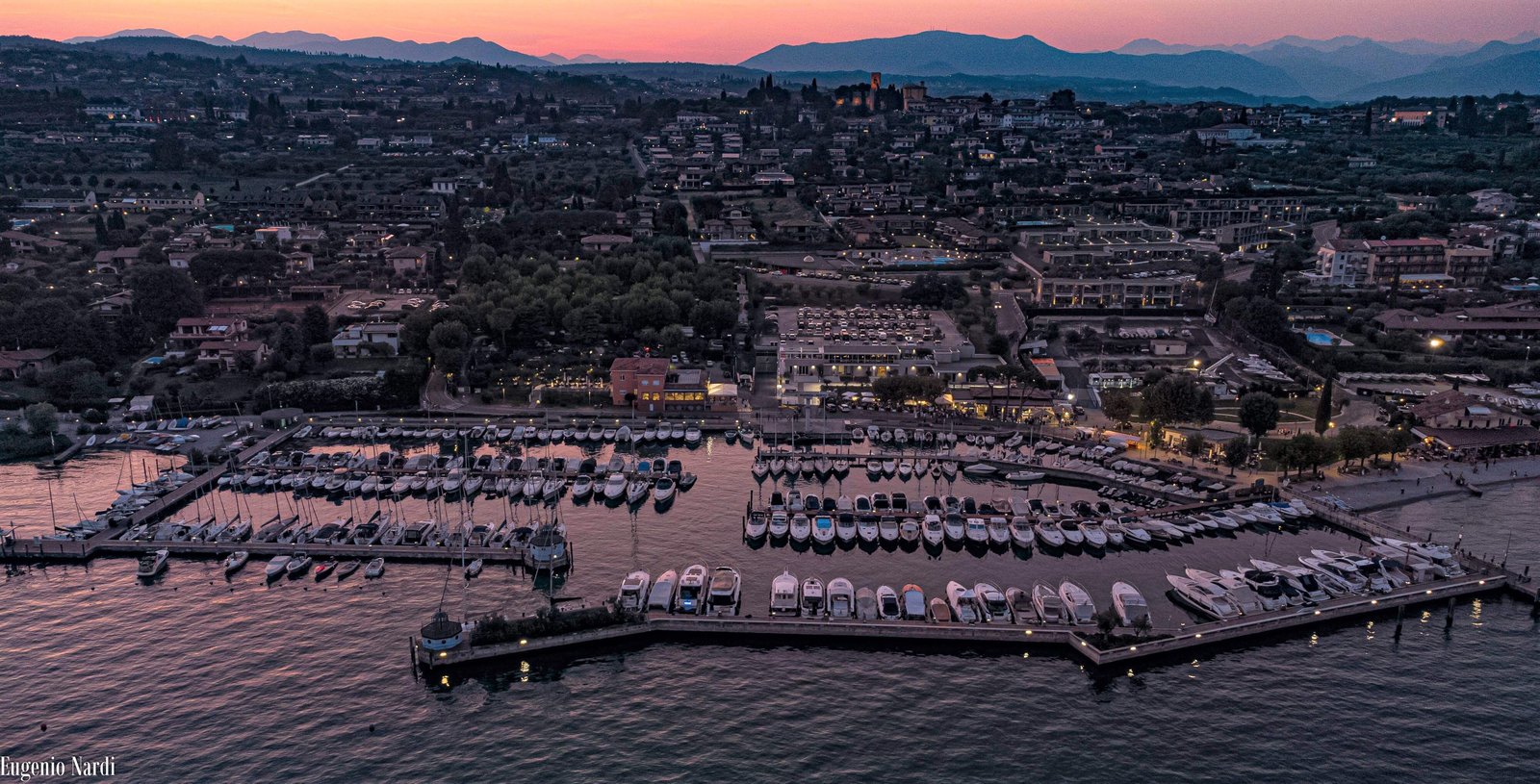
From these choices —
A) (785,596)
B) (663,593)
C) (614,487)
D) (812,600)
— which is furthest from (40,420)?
(812,600)

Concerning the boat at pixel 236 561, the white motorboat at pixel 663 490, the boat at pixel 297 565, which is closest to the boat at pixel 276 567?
the boat at pixel 297 565

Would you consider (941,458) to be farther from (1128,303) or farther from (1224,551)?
(1128,303)

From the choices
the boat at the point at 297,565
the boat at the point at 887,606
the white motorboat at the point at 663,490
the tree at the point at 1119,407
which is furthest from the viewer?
the tree at the point at 1119,407

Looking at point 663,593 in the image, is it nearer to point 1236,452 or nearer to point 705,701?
point 705,701

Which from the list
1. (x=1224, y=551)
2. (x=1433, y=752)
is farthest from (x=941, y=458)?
(x=1433, y=752)

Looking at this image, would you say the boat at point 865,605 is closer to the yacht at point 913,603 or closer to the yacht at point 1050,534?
the yacht at point 913,603
